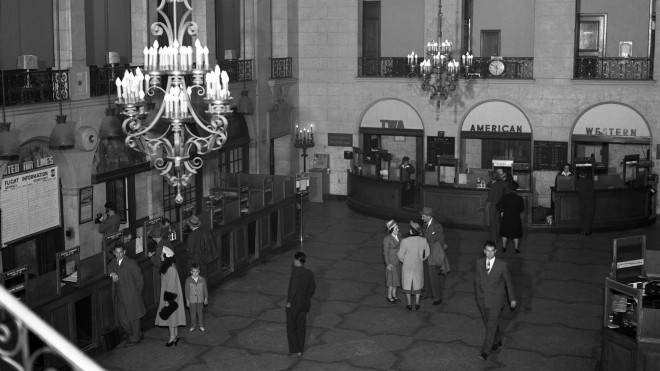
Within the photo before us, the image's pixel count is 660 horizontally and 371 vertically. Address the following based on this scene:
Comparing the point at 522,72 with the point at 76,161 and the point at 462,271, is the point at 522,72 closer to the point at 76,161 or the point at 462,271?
the point at 462,271

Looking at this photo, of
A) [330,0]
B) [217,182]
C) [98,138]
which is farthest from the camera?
[330,0]

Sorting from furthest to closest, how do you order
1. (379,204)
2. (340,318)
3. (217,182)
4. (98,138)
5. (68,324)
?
(379,204), (217,182), (98,138), (340,318), (68,324)

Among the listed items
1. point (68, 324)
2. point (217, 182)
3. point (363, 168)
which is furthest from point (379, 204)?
point (68, 324)

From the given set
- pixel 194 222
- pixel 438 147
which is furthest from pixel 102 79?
pixel 438 147

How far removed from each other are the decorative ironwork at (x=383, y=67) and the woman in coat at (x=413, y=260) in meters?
11.2

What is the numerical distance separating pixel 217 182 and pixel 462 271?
6.86 m

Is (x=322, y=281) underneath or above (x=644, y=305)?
underneath

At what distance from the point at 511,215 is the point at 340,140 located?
8269 millimetres

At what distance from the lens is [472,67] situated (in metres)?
24.0

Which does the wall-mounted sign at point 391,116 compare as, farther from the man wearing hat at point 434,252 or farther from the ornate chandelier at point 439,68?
the man wearing hat at point 434,252

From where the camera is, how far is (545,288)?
1600 cm

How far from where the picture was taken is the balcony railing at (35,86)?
13.8 metres

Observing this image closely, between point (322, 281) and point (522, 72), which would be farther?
point (522, 72)

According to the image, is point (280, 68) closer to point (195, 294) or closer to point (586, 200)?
point (586, 200)
